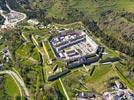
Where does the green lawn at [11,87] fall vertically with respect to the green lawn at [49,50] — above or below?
below

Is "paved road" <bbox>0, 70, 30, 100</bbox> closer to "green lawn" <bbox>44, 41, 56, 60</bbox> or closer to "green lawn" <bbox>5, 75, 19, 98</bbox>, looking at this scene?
"green lawn" <bbox>5, 75, 19, 98</bbox>

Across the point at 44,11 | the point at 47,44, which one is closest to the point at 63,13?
the point at 44,11

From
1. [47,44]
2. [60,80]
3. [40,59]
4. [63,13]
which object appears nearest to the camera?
[60,80]

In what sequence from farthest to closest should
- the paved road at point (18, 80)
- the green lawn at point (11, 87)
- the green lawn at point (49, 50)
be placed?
the green lawn at point (49, 50) < the paved road at point (18, 80) < the green lawn at point (11, 87)

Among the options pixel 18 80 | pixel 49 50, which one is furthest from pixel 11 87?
pixel 49 50

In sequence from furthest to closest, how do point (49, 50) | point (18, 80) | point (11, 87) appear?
point (49, 50) → point (18, 80) → point (11, 87)

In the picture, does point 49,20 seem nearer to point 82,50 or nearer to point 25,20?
point 25,20


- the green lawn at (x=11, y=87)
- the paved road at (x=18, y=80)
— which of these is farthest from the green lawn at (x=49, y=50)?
the green lawn at (x=11, y=87)

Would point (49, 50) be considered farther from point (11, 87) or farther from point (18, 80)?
point (11, 87)

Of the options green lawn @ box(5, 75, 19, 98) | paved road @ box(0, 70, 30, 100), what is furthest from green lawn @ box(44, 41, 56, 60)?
green lawn @ box(5, 75, 19, 98)

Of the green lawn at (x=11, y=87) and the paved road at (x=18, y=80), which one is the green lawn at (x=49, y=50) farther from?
the green lawn at (x=11, y=87)

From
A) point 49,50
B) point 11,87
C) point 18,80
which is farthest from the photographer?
point 49,50
